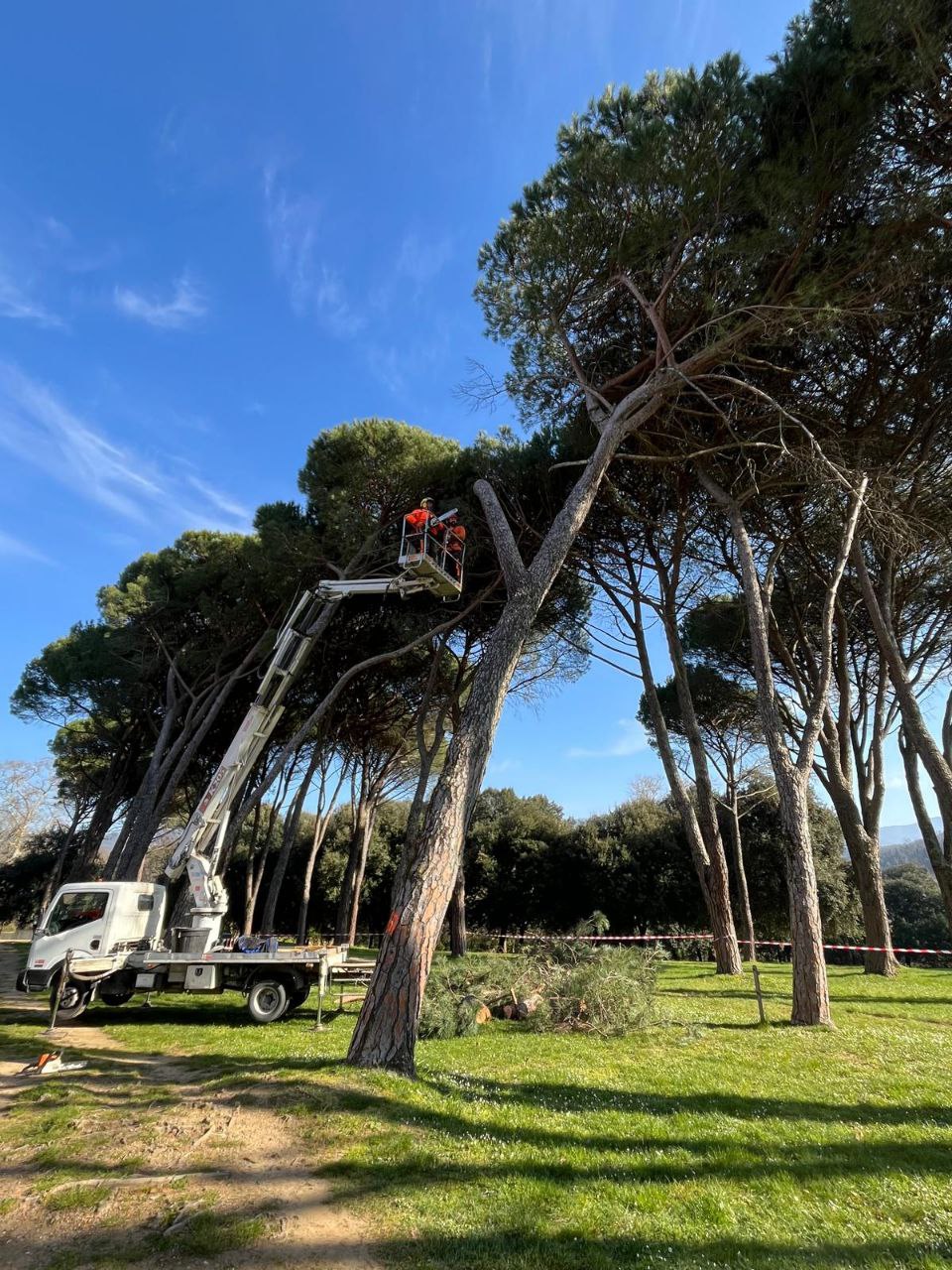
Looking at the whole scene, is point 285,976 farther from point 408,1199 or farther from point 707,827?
point 707,827

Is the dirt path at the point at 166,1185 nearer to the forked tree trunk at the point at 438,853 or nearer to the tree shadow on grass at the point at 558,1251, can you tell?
the tree shadow on grass at the point at 558,1251

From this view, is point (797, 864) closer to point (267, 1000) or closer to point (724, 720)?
point (267, 1000)

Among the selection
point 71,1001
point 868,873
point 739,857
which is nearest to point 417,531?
point 71,1001

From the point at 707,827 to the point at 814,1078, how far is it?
7.73 meters

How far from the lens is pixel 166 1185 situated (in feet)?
10.3

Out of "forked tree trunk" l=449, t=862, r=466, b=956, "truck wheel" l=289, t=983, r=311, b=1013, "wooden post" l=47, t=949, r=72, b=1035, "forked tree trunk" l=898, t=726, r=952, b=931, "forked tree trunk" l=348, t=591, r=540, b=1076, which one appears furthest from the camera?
"forked tree trunk" l=449, t=862, r=466, b=956

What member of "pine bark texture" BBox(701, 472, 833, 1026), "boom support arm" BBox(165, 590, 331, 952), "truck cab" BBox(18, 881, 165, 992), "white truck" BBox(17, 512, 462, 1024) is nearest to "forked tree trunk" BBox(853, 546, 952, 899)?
"pine bark texture" BBox(701, 472, 833, 1026)

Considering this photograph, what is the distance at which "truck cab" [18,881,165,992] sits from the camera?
8.70 meters

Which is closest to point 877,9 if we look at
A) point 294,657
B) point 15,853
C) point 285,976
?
point 294,657

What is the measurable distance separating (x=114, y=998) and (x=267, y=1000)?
3057mm

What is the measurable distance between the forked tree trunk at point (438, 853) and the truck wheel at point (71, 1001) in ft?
18.9

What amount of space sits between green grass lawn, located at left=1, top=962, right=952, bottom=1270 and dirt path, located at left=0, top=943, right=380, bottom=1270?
0.19 metres

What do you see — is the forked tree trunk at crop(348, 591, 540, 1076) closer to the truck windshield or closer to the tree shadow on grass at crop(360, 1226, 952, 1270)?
the tree shadow on grass at crop(360, 1226, 952, 1270)

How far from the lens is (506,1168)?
11.2ft
